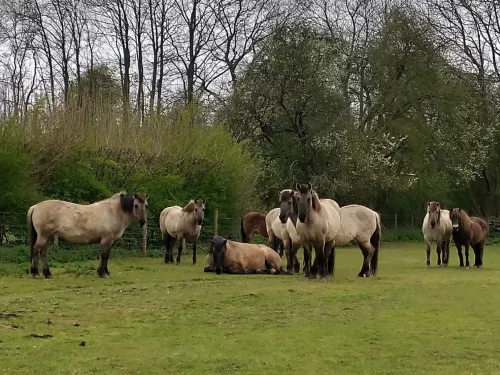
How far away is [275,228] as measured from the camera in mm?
16922

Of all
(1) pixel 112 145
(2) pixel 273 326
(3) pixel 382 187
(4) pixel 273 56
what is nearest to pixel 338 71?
(4) pixel 273 56

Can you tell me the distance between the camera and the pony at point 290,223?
13164mm

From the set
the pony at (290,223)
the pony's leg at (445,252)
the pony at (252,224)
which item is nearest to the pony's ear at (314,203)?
the pony at (290,223)

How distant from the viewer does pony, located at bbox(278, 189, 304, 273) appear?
43.2 feet

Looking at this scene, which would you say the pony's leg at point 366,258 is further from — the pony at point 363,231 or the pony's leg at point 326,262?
the pony's leg at point 326,262

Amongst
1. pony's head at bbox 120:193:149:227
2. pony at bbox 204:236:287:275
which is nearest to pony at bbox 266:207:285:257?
pony at bbox 204:236:287:275

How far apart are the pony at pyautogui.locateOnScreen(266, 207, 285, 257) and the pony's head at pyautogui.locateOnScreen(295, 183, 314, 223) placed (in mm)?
2969

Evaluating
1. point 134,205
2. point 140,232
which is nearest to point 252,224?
point 140,232

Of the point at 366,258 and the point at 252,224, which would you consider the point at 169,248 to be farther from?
the point at 366,258

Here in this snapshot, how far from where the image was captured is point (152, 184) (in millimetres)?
21141

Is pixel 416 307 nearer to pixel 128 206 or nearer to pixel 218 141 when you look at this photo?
pixel 128 206

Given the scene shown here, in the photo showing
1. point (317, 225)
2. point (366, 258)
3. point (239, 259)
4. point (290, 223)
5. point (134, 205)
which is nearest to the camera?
point (317, 225)

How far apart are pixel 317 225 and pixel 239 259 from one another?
269cm

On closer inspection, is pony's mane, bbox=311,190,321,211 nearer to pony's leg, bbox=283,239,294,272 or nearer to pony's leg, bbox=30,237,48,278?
pony's leg, bbox=283,239,294,272
